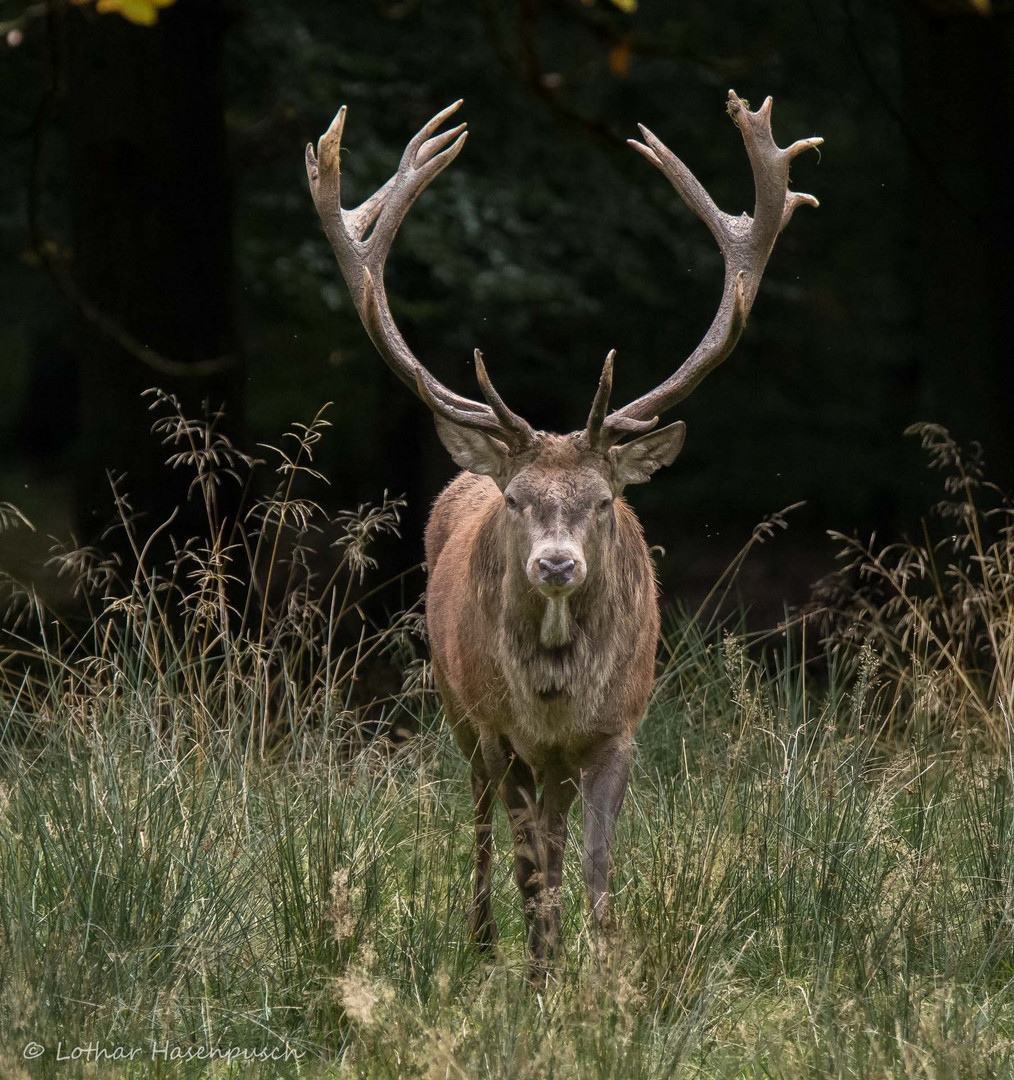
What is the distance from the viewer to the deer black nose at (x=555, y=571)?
4637 mm

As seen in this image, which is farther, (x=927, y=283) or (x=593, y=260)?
(x=593, y=260)

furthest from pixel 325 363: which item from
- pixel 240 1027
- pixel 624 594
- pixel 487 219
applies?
pixel 240 1027

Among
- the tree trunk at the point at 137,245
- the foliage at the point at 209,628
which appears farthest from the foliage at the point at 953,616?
the tree trunk at the point at 137,245

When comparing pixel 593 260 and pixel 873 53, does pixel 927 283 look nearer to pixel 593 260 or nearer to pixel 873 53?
pixel 593 260

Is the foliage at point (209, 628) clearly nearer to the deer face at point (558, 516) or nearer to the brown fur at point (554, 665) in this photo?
the brown fur at point (554, 665)

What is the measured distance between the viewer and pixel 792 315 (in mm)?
16047

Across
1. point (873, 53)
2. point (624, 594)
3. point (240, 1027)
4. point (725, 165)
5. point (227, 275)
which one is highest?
point (873, 53)

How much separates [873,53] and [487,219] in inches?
164

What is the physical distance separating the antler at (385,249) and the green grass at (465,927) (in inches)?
44.3

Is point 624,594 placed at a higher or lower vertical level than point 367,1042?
higher

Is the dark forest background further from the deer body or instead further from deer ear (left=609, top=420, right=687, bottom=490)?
the deer body

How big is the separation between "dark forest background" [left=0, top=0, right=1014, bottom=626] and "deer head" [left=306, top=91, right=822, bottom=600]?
52 cm

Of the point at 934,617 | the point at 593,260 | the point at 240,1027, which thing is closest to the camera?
the point at 240,1027

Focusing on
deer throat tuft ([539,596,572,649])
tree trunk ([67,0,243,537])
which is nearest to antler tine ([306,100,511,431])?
deer throat tuft ([539,596,572,649])
